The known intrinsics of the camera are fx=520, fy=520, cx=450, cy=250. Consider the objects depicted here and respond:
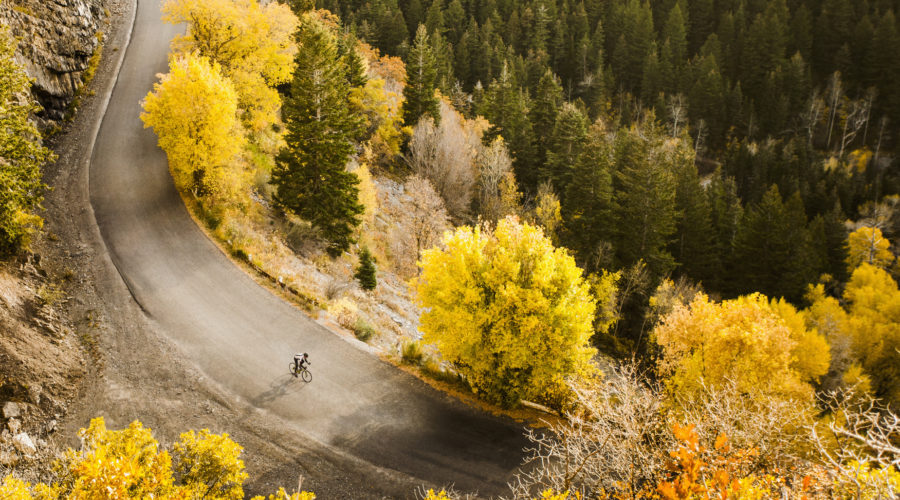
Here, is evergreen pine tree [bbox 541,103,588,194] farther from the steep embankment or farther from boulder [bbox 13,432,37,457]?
boulder [bbox 13,432,37,457]

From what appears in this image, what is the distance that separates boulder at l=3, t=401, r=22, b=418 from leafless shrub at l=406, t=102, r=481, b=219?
110 ft

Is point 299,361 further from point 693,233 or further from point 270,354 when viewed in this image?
point 693,233

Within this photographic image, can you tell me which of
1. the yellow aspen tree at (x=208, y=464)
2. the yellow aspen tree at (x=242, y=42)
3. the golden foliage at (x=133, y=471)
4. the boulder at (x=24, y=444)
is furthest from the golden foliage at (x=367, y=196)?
the golden foliage at (x=133, y=471)

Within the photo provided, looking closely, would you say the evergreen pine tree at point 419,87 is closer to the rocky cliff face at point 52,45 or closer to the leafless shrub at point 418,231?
the leafless shrub at point 418,231

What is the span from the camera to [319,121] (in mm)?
29344

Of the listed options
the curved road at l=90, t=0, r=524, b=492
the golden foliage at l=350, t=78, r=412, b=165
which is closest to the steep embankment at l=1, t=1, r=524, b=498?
the curved road at l=90, t=0, r=524, b=492

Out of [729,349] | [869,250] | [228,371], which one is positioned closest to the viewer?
[228,371]

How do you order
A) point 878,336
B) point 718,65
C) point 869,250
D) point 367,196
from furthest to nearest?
point 718,65 → point 869,250 → point 878,336 → point 367,196

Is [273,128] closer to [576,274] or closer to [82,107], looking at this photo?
[82,107]

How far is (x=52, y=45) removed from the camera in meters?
29.2

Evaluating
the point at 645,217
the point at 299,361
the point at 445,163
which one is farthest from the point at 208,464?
the point at 645,217

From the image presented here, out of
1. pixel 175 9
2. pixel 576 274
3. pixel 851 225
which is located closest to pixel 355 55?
pixel 175 9

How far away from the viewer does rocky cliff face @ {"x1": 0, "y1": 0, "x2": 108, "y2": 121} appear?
27000mm

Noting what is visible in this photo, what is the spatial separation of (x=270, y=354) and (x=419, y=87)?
111 ft
